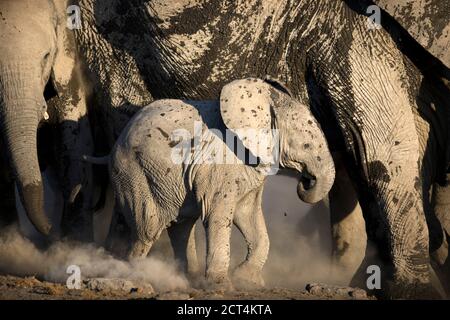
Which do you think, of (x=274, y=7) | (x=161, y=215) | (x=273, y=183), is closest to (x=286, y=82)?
(x=274, y=7)

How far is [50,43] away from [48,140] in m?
Result: 0.71

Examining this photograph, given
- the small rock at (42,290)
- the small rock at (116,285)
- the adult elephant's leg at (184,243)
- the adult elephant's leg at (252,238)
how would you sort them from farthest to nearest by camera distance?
1. the adult elephant's leg at (184,243)
2. the adult elephant's leg at (252,238)
3. the small rock at (116,285)
4. the small rock at (42,290)

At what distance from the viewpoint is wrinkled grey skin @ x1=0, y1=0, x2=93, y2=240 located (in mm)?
9336

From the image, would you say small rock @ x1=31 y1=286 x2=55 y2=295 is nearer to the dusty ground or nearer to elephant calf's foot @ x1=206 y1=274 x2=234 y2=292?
the dusty ground

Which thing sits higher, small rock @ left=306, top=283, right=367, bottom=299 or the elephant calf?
the elephant calf

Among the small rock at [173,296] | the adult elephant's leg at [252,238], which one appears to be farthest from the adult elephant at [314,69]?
the small rock at [173,296]

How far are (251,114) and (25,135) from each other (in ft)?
4.04

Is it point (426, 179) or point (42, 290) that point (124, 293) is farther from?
point (426, 179)

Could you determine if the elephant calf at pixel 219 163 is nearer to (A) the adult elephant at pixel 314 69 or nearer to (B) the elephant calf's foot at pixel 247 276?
(B) the elephant calf's foot at pixel 247 276

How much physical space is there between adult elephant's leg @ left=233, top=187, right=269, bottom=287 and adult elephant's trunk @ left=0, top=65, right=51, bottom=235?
40.9 inches

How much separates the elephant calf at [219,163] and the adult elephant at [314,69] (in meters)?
0.43

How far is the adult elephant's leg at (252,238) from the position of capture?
9.17 meters

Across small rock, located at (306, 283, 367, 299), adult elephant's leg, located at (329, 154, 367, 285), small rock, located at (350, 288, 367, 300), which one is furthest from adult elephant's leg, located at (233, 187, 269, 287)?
adult elephant's leg, located at (329, 154, 367, 285)

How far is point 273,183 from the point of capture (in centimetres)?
1209
